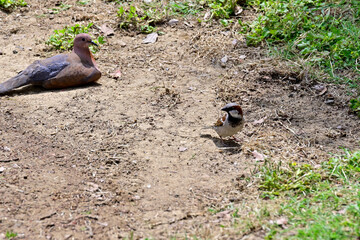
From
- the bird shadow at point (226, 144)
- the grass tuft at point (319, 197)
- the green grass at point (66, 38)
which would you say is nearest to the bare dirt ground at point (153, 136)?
the bird shadow at point (226, 144)

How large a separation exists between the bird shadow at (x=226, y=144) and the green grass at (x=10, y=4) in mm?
5381

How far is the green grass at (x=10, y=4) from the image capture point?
27.8 ft

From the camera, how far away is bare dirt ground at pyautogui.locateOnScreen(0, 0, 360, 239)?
403 centimetres

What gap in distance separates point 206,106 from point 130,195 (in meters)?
2.11

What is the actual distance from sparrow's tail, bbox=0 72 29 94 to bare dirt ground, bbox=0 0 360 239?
0.12m

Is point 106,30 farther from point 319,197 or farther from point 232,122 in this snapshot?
point 319,197

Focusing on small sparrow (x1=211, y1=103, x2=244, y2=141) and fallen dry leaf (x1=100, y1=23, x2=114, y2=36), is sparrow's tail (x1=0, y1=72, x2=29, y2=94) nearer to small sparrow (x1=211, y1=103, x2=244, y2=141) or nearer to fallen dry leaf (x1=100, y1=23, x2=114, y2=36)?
fallen dry leaf (x1=100, y1=23, x2=114, y2=36)

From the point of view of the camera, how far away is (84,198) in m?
4.26

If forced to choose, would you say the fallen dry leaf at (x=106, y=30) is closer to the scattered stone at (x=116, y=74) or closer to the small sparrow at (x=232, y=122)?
the scattered stone at (x=116, y=74)

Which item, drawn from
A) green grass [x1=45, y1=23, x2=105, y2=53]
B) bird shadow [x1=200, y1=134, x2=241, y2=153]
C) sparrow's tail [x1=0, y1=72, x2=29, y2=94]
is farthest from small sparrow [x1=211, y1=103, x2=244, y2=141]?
green grass [x1=45, y1=23, x2=105, y2=53]

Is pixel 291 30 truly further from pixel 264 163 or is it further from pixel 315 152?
pixel 264 163

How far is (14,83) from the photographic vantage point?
6160mm

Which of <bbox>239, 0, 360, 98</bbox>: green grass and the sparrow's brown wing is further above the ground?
<bbox>239, 0, 360, 98</bbox>: green grass

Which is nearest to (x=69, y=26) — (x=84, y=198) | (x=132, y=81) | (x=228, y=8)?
(x=132, y=81)
